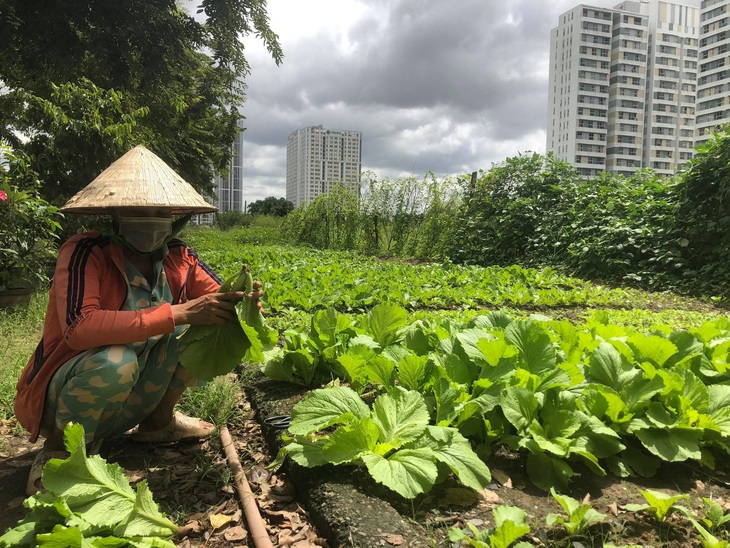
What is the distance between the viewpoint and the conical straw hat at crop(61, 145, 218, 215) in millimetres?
1994

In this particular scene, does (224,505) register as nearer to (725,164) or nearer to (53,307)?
(53,307)

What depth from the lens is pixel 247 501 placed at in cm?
188

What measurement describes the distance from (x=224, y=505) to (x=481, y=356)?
46.8 inches

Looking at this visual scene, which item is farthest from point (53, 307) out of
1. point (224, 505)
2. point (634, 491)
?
point (634, 491)

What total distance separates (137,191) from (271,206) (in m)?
52.2

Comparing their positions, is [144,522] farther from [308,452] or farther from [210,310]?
[210,310]

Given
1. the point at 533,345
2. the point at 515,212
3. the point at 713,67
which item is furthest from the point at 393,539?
the point at 713,67

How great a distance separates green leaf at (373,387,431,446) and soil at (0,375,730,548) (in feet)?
0.58

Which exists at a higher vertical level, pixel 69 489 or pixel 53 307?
pixel 53 307

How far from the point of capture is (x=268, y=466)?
215 cm

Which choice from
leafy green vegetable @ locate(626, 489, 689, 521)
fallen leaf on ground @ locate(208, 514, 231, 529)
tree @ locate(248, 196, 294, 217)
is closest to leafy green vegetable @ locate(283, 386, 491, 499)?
fallen leaf on ground @ locate(208, 514, 231, 529)

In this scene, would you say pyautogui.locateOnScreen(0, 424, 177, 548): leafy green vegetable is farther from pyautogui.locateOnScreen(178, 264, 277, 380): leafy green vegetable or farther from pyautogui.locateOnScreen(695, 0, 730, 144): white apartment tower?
pyautogui.locateOnScreen(695, 0, 730, 144): white apartment tower


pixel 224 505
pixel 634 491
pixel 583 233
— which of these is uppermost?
pixel 583 233

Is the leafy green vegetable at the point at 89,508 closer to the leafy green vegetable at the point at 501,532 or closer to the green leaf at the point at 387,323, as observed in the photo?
the leafy green vegetable at the point at 501,532
